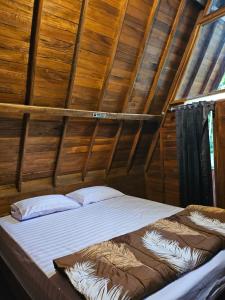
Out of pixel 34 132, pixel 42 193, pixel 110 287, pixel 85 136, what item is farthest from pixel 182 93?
pixel 110 287

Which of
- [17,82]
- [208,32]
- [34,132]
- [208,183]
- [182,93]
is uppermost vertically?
[208,32]

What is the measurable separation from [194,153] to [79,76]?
70.1 inches

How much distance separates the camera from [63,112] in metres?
2.66

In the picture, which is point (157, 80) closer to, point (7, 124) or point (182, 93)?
point (182, 93)

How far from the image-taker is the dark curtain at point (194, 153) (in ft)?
10.4

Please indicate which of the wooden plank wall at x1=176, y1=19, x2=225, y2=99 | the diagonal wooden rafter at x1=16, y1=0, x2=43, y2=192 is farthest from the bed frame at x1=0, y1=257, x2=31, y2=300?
the wooden plank wall at x1=176, y1=19, x2=225, y2=99

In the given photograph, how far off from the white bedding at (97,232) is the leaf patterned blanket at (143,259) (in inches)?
2.6

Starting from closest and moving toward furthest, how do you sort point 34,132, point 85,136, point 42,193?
point 34,132, point 42,193, point 85,136

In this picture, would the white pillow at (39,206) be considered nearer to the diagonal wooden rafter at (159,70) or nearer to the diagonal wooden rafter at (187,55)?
the diagonal wooden rafter at (159,70)

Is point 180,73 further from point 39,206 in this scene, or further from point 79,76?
point 39,206

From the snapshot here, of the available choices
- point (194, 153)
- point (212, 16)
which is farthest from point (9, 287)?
point (212, 16)

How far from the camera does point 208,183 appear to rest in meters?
3.18

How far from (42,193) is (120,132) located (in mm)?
1322

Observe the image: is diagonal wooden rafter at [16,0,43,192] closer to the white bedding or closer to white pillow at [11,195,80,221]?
white pillow at [11,195,80,221]
